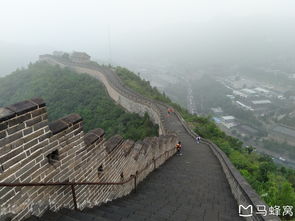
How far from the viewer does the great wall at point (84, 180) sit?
3340mm

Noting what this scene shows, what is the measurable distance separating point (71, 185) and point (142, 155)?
478cm

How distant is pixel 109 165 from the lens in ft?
19.2

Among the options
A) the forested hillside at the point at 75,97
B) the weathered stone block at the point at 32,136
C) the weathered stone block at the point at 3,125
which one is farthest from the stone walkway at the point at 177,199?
the forested hillside at the point at 75,97

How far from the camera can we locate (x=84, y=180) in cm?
479

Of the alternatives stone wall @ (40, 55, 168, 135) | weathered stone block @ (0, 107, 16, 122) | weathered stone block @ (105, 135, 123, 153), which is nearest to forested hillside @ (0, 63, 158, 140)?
stone wall @ (40, 55, 168, 135)

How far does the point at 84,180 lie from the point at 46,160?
107cm

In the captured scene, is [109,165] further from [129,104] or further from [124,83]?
[124,83]

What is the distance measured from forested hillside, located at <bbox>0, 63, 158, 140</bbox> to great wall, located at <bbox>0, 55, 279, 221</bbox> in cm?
1433

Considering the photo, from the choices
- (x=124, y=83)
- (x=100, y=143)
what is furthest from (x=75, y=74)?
(x=100, y=143)

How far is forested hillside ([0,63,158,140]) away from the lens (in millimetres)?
25859

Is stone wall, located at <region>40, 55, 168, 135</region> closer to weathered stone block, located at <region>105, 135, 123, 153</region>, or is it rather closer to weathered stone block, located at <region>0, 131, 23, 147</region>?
weathered stone block, located at <region>105, 135, 123, 153</region>

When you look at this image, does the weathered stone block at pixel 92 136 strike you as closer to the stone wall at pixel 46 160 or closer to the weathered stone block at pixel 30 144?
the stone wall at pixel 46 160

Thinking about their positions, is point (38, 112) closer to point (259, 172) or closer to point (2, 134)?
point (2, 134)

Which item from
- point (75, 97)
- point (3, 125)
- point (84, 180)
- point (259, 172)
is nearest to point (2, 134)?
point (3, 125)
